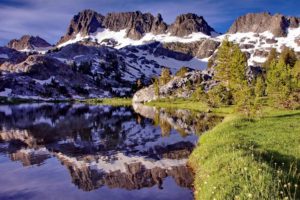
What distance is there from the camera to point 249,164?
68.4 feet

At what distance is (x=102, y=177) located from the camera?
1194 inches

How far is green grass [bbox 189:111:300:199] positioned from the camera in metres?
16.3

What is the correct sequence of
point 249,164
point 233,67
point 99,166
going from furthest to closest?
1. point 233,67
2. point 99,166
3. point 249,164

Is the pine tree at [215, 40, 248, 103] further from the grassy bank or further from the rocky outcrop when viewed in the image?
the rocky outcrop

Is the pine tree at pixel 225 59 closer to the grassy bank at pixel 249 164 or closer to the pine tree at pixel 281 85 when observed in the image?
the pine tree at pixel 281 85

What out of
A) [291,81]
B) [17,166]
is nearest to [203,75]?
[291,81]

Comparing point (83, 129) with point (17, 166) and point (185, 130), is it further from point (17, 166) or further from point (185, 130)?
point (17, 166)

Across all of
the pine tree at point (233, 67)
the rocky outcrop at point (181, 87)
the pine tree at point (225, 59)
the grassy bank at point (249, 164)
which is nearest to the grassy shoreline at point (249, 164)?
the grassy bank at point (249, 164)

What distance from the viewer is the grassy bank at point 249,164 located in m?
16.3

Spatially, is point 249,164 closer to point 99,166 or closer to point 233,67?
point 99,166

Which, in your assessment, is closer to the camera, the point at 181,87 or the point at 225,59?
the point at 225,59

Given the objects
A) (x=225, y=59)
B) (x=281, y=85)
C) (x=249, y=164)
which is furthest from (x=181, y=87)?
(x=249, y=164)

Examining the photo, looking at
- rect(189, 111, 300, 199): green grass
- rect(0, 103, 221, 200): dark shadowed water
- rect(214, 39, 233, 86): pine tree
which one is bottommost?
rect(0, 103, 221, 200): dark shadowed water

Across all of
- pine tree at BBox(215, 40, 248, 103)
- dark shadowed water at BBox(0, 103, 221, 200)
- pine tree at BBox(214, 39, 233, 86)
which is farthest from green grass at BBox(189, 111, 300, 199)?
pine tree at BBox(214, 39, 233, 86)
